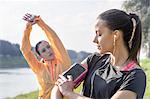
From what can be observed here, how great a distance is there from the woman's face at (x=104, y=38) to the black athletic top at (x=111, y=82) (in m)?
0.09

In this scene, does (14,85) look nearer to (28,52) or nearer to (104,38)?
(28,52)

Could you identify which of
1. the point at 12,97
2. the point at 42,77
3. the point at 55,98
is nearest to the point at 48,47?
the point at 42,77

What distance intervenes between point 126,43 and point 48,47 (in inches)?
68.5

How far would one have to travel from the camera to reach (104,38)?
200cm

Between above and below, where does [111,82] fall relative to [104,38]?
below

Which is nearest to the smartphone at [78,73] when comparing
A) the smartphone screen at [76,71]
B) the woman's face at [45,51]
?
the smartphone screen at [76,71]

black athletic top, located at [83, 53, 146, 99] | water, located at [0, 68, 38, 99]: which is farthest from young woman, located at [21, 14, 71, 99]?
water, located at [0, 68, 38, 99]

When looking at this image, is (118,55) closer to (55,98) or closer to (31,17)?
(55,98)

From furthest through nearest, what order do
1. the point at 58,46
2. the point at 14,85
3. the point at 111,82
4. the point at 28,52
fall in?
the point at 14,85
the point at 28,52
the point at 58,46
the point at 111,82

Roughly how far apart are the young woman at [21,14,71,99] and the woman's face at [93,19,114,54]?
152cm

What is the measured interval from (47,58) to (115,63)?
5.64ft

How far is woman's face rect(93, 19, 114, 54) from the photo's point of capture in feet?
6.55

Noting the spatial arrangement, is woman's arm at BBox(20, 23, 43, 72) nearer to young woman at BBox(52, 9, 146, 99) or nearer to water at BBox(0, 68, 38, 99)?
young woman at BBox(52, 9, 146, 99)

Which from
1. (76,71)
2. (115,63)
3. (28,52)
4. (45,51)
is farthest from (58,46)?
(115,63)
